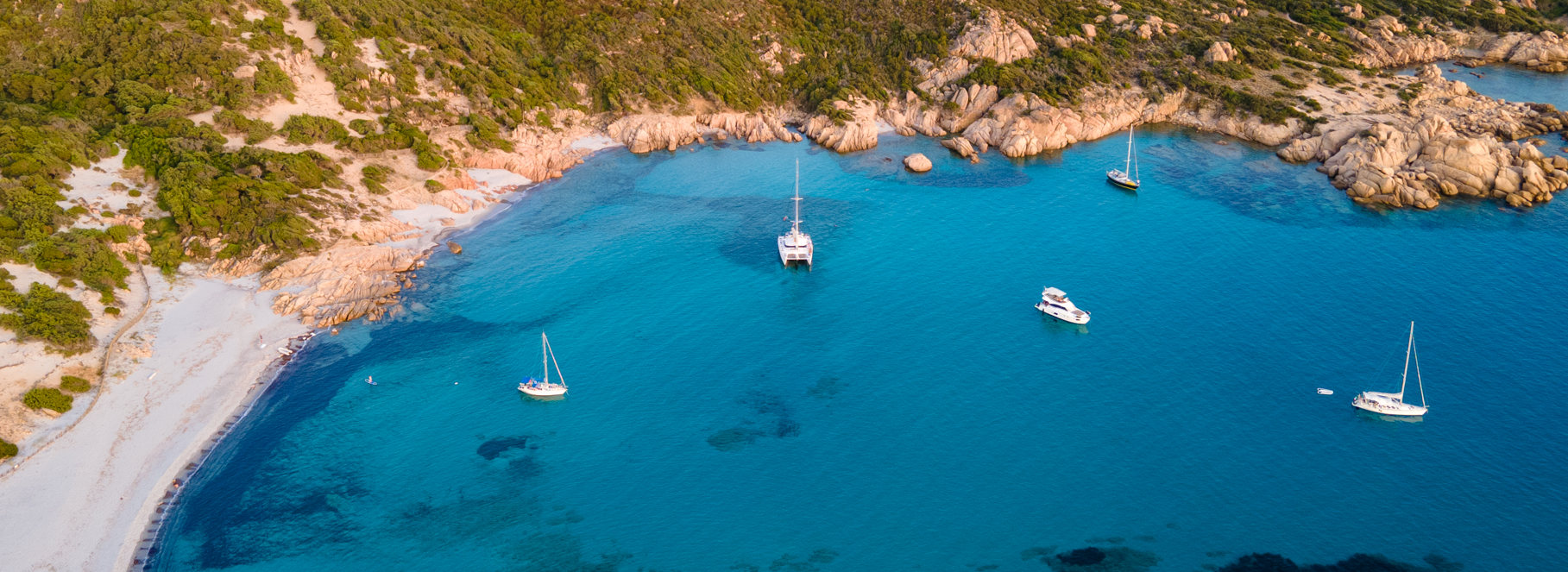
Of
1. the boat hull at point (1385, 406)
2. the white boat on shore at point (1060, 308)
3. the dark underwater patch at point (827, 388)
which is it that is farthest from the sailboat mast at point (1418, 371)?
the dark underwater patch at point (827, 388)

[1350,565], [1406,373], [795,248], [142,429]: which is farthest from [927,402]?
[142,429]

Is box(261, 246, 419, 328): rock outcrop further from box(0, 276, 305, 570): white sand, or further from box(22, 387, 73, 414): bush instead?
box(22, 387, 73, 414): bush

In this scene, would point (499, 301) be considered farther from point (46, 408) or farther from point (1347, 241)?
point (1347, 241)

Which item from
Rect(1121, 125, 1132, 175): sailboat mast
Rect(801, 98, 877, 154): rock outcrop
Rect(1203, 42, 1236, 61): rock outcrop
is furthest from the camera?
Rect(1203, 42, 1236, 61): rock outcrop

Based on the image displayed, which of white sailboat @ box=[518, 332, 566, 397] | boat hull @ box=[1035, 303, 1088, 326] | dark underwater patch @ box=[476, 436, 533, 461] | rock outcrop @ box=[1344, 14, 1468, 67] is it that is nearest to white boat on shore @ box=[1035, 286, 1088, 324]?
boat hull @ box=[1035, 303, 1088, 326]

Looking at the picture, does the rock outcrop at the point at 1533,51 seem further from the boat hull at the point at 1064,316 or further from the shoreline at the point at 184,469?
the shoreline at the point at 184,469

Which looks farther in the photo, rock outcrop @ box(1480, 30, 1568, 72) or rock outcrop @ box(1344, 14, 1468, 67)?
rock outcrop @ box(1480, 30, 1568, 72)

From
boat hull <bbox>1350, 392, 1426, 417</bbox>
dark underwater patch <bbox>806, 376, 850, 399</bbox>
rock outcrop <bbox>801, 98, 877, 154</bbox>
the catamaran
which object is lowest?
boat hull <bbox>1350, 392, 1426, 417</bbox>
